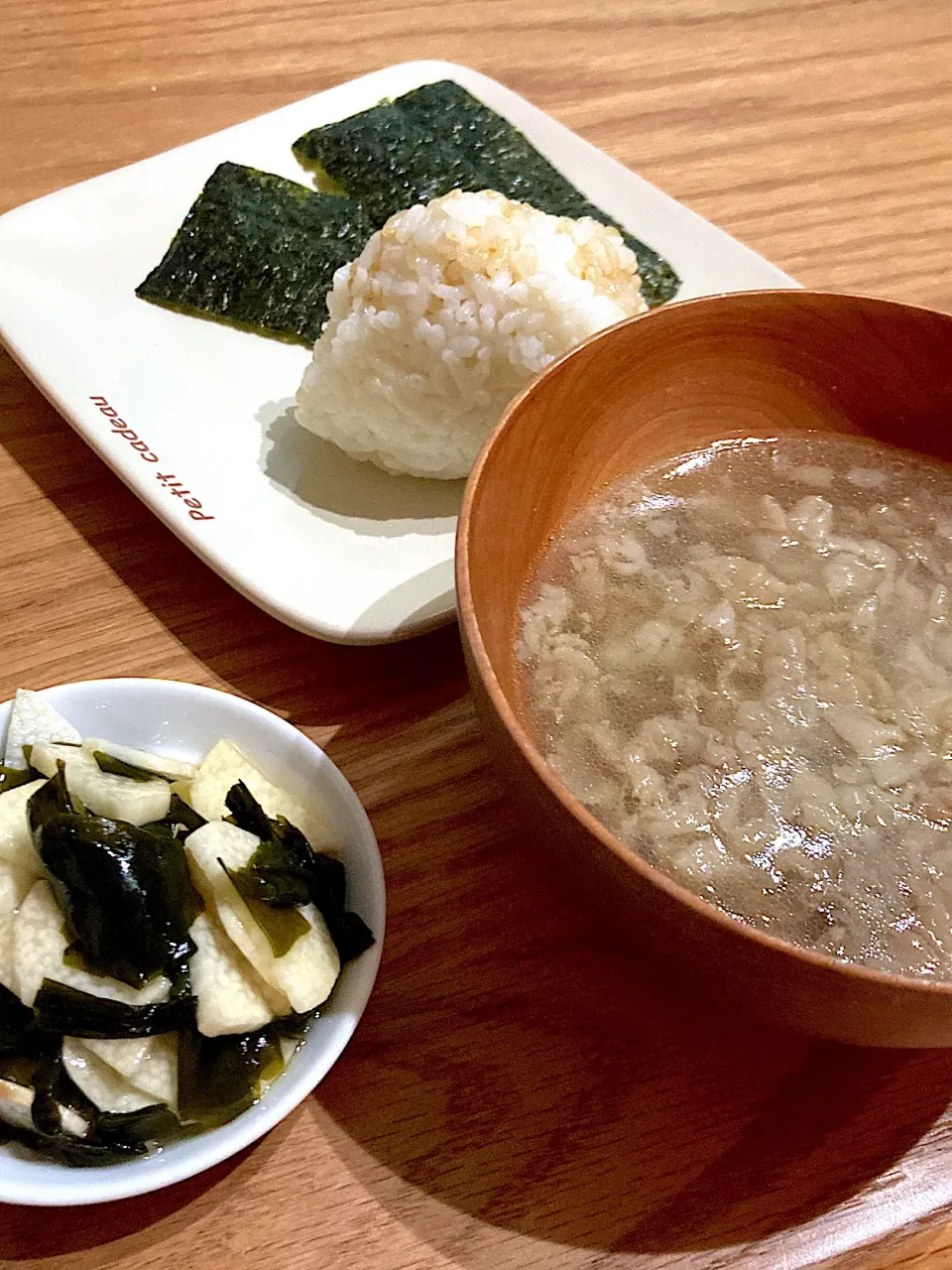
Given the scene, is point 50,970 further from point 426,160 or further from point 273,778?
point 426,160

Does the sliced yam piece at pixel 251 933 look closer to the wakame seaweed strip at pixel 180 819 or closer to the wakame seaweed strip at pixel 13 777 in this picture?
the wakame seaweed strip at pixel 180 819

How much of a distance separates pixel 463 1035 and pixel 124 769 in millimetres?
334

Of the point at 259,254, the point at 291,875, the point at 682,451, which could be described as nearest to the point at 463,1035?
the point at 291,875

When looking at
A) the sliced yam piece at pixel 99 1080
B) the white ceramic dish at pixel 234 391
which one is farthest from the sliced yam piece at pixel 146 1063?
the white ceramic dish at pixel 234 391

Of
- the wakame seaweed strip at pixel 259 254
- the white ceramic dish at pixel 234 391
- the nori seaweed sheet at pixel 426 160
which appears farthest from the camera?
the nori seaweed sheet at pixel 426 160

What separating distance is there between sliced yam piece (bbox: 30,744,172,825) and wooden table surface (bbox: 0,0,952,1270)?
20 cm

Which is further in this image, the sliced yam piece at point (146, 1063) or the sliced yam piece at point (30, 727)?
the sliced yam piece at point (30, 727)

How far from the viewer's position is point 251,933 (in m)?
0.75

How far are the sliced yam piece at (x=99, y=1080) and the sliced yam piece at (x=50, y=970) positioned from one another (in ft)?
0.12

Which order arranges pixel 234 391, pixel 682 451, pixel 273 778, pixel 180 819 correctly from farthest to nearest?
1. pixel 234 391
2. pixel 682 451
3. pixel 273 778
4. pixel 180 819

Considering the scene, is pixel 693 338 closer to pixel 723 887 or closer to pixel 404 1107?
pixel 723 887

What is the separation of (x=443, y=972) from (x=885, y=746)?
0.38m

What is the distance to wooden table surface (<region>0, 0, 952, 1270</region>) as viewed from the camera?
0.73m

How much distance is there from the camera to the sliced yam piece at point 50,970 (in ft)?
2.34
